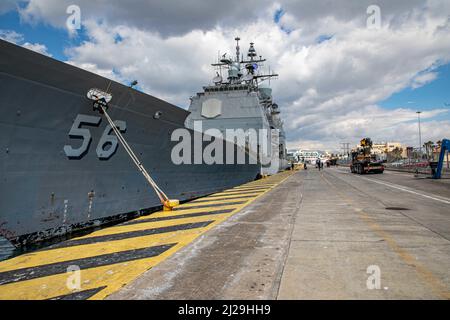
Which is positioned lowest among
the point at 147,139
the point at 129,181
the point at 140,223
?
the point at 140,223

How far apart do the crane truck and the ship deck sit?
19.8m

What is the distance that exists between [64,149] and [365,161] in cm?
2383

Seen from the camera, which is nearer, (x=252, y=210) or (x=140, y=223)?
(x=140, y=223)

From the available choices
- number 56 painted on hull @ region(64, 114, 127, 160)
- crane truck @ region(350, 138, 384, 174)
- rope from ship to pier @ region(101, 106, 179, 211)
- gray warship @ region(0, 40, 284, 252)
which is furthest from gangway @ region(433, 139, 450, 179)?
number 56 painted on hull @ region(64, 114, 127, 160)

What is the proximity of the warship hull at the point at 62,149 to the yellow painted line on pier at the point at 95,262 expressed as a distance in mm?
1440

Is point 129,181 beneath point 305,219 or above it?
above

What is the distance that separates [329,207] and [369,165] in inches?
757

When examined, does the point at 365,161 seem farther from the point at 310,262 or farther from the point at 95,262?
the point at 95,262

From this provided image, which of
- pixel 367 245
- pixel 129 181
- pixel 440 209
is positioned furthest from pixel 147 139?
pixel 440 209

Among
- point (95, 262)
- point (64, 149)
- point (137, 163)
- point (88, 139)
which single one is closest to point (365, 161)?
point (137, 163)

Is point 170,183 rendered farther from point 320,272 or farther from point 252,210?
point 320,272

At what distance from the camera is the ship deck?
98.1 inches

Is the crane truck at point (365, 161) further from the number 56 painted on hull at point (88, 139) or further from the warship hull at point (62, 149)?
the number 56 painted on hull at point (88, 139)
